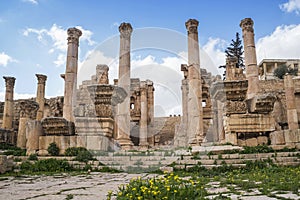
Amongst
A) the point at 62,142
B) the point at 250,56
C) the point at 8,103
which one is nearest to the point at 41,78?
the point at 8,103

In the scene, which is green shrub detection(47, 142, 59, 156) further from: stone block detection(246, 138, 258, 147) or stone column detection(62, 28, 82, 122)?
stone column detection(62, 28, 82, 122)

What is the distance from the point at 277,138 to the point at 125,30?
38.8 ft

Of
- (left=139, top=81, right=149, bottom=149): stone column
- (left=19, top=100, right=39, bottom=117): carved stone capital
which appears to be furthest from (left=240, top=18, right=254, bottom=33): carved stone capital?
(left=139, top=81, right=149, bottom=149): stone column

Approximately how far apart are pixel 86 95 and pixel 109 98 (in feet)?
71.6

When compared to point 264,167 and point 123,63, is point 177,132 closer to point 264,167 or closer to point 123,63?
point 123,63

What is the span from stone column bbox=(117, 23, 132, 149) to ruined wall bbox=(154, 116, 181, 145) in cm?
1242

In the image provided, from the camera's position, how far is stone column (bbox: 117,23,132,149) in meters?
16.3

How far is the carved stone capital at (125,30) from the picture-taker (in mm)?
17266

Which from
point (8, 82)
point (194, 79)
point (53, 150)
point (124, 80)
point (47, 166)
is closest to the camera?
point (47, 166)

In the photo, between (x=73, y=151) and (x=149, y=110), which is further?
(x=149, y=110)

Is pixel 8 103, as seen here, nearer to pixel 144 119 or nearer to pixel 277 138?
pixel 144 119

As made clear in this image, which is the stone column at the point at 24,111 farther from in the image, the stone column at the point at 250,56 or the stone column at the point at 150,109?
the stone column at the point at 250,56

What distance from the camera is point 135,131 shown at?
2948 centimetres

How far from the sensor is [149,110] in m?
28.4
